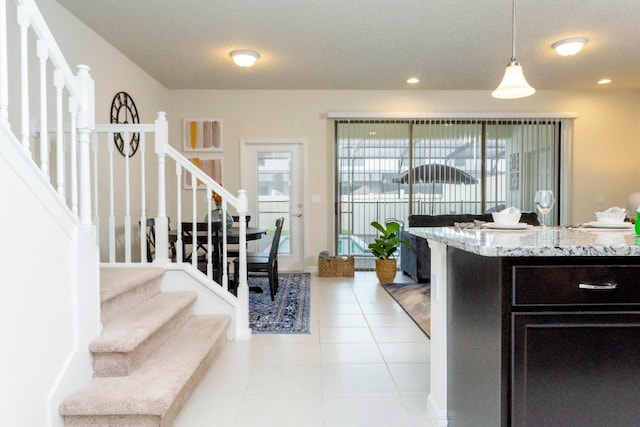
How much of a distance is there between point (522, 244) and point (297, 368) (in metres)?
1.67

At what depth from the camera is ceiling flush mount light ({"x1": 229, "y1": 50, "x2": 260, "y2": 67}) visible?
167 inches

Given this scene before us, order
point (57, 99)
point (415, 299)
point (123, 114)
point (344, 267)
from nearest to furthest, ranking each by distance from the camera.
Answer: point (57, 99) < point (415, 299) < point (123, 114) < point (344, 267)

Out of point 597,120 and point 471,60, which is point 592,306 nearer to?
point 471,60

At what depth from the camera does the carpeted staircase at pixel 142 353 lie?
1.67 metres

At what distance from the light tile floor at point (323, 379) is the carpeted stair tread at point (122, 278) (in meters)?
0.70

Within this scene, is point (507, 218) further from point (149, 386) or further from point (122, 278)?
point (122, 278)

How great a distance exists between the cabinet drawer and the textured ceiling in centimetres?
274

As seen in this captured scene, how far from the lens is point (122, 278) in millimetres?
2461

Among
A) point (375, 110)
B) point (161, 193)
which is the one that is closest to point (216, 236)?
point (161, 193)

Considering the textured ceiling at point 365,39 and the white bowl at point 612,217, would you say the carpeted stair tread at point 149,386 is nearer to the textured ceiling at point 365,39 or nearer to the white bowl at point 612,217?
the white bowl at point 612,217

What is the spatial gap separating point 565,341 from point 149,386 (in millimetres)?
1676

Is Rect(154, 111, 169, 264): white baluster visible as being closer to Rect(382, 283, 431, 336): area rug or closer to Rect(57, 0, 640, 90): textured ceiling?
Rect(57, 0, 640, 90): textured ceiling

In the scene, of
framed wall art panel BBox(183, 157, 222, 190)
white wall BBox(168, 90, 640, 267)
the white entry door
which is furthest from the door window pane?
framed wall art panel BBox(183, 157, 222, 190)

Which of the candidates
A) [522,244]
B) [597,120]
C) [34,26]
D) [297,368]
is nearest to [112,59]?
[34,26]
